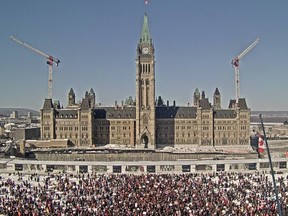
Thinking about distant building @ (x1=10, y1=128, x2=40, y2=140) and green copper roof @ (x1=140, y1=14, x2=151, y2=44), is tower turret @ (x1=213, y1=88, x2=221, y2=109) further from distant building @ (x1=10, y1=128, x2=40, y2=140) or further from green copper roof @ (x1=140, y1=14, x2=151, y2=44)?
distant building @ (x1=10, y1=128, x2=40, y2=140)

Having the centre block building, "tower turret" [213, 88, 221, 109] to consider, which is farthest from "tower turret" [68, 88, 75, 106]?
"tower turret" [213, 88, 221, 109]

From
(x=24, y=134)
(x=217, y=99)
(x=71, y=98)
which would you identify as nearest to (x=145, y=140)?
(x=217, y=99)

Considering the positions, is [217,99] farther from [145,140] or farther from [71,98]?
[71,98]

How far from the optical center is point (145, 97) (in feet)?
358

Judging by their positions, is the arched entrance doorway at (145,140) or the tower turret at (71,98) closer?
the arched entrance doorway at (145,140)

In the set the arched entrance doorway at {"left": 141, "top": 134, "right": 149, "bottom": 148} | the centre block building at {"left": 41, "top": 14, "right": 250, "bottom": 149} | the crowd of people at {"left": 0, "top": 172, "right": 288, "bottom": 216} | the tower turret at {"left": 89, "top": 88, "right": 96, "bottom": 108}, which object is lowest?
the crowd of people at {"left": 0, "top": 172, "right": 288, "bottom": 216}

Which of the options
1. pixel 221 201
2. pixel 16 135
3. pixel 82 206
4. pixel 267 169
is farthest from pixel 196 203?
pixel 16 135

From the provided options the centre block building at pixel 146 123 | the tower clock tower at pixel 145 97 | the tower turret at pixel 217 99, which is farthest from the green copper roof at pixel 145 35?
the tower turret at pixel 217 99

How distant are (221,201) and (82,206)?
1203 cm

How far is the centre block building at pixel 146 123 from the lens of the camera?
360 ft

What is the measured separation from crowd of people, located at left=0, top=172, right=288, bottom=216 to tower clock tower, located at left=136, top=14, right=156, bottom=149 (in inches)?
2152

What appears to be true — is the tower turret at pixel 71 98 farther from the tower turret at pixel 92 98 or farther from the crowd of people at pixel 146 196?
the crowd of people at pixel 146 196

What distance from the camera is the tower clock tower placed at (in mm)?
108812

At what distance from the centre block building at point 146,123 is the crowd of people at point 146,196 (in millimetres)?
55545
